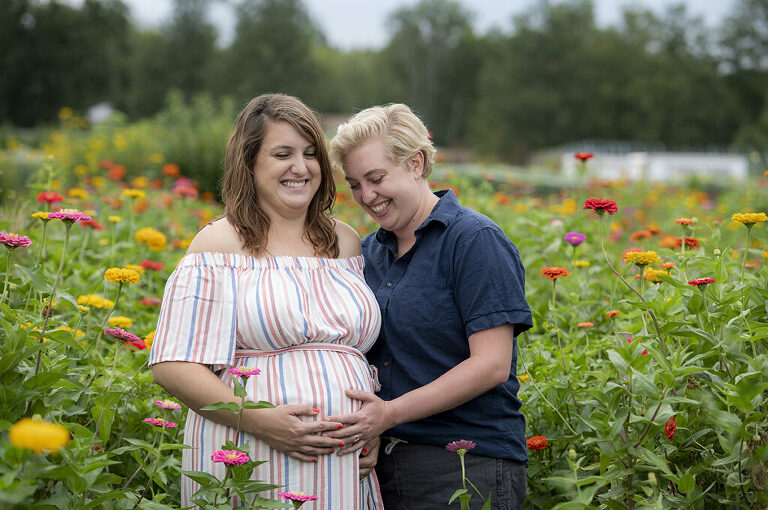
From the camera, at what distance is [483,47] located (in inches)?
2168

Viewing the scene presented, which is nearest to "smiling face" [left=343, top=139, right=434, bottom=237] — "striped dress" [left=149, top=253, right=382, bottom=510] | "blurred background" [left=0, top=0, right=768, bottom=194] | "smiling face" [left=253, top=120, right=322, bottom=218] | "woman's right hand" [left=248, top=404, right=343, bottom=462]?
"smiling face" [left=253, top=120, right=322, bottom=218]

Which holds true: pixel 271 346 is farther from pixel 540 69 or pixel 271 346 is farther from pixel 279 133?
pixel 540 69

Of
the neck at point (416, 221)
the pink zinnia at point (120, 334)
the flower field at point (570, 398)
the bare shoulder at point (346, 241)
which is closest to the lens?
the flower field at point (570, 398)

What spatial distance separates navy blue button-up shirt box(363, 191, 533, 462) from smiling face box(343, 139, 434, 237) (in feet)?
0.28

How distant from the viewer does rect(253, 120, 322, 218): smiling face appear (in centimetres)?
218

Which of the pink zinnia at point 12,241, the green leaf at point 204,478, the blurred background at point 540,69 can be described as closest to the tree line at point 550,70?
the blurred background at point 540,69

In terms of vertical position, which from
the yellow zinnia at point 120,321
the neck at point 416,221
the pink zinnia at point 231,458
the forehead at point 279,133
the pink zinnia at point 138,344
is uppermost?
the forehead at point 279,133

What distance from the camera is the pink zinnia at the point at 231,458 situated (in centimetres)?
161

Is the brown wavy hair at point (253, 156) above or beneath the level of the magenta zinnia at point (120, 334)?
above

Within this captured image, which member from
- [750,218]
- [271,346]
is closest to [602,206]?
[750,218]

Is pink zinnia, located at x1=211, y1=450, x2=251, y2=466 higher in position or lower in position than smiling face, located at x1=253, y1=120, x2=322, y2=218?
lower

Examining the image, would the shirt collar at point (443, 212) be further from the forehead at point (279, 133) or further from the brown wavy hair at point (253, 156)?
the forehead at point (279, 133)

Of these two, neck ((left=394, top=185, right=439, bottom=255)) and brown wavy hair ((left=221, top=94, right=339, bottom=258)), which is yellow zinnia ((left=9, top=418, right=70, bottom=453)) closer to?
brown wavy hair ((left=221, top=94, right=339, bottom=258))

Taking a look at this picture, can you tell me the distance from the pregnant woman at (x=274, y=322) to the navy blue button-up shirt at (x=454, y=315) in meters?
0.10
